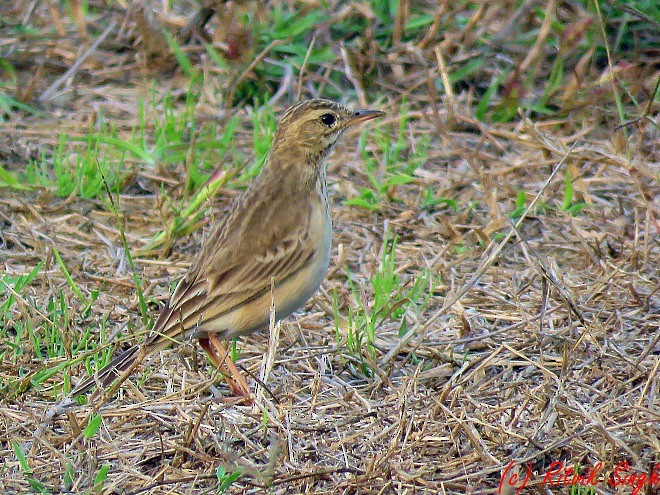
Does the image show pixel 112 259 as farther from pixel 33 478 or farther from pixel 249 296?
pixel 33 478

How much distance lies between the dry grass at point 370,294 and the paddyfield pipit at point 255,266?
15 centimetres

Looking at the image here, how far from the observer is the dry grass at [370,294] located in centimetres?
402

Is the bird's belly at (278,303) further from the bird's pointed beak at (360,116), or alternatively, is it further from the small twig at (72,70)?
the small twig at (72,70)

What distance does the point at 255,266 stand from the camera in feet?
16.1

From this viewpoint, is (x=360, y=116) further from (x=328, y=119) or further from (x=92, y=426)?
(x=92, y=426)

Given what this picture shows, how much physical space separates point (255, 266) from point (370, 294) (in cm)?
83

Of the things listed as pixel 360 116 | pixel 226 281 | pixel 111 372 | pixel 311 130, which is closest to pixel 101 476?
pixel 111 372

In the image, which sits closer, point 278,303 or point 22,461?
point 22,461

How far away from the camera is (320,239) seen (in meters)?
4.96

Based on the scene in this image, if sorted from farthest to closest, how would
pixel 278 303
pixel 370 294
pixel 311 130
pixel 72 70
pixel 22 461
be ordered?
1. pixel 72 70
2. pixel 370 294
3. pixel 311 130
4. pixel 278 303
5. pixel 22 461

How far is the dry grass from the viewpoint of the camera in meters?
4.02

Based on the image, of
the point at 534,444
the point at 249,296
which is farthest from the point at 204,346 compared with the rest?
the point at 534,444
